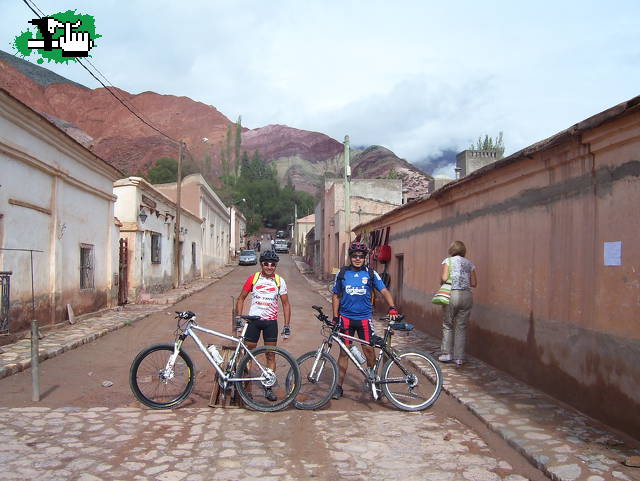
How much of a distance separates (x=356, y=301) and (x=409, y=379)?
971mm

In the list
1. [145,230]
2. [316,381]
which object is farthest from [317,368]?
[145,230]

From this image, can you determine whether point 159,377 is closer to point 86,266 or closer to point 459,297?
point 459,297

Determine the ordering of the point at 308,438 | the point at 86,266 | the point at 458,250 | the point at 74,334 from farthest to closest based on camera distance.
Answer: the point at 86,266, the point at 74,334, the point at 458,250, the point at 308,438

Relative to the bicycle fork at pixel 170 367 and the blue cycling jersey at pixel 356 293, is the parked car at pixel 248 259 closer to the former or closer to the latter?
the blue cycling jersey at pixel 356 293

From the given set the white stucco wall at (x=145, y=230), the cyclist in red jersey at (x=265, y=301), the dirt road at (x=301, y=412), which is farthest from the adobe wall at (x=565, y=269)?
the white stucco wall at (x=145, y=230)

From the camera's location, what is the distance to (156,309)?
1639 centimetres

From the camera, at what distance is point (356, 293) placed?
239 inches

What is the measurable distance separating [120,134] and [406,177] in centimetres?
9551

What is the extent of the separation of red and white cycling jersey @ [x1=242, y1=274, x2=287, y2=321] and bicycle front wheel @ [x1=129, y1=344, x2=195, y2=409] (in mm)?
888

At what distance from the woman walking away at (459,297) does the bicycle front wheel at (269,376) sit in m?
2.89

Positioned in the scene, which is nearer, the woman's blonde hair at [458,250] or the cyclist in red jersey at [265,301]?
the cyclist in red jersey at [265,301]

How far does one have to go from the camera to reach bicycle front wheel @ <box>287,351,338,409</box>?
222 inches

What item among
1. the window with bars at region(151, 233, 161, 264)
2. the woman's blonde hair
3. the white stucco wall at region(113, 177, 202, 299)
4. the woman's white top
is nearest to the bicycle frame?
the woman's white top

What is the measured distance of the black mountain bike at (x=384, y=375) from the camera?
5.68 m
